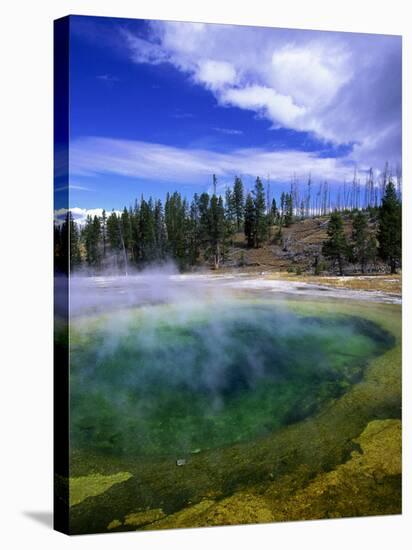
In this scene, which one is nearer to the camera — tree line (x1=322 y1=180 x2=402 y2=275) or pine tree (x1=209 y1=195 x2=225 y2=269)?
pine tree (x1=209 y1=195 x2=225 y2=269)

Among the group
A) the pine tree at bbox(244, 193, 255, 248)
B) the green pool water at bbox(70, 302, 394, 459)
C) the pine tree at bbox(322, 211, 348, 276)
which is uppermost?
the pine tree at bbox(244, 193, 255, 248)

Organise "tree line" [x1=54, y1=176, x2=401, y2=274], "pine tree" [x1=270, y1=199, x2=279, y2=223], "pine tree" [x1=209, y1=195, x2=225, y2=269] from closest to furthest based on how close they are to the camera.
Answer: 1. "tree line" [x1=54, y1=176, x2=401, y2=274]
2. "pine tree" [x1=209, y1=195, x2=225, y2=269]
3. "pine tree" [x1=270, y1=199, x2=279, y2=223]

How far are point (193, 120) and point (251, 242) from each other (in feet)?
4.96

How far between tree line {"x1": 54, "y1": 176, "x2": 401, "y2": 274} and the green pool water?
62 cm

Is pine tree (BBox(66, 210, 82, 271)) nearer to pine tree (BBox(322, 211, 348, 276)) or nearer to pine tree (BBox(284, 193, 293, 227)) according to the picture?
pine tree (BBox(284, 193, 293, 227))

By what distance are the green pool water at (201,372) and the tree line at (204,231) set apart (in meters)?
0.62

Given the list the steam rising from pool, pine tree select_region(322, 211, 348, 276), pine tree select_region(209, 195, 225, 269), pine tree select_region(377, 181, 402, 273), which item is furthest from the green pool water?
pine tree select_region(377, 181, 402, 273)

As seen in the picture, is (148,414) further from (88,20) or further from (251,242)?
(88,20)

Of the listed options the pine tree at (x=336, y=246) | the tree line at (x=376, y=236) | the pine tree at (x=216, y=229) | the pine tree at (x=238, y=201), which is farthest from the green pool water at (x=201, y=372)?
the pine tree at (x=238, y=201)

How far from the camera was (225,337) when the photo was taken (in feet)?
26.0

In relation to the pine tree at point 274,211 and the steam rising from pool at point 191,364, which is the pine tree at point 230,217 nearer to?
the pine tree at point 274,211

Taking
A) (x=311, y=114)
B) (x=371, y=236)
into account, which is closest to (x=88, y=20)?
(x=311, y=114)

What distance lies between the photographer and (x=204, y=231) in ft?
26.9

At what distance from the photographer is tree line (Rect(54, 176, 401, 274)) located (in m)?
7.62
